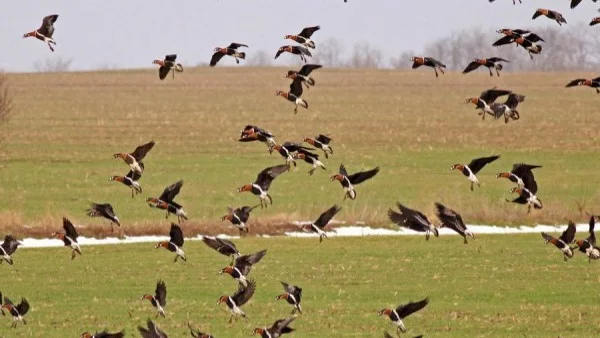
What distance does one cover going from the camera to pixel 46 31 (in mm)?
13383

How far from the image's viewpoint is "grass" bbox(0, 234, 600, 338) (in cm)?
2044

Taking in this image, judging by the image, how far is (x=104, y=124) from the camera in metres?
78.5

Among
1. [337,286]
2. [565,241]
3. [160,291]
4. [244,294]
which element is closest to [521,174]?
[565,241]

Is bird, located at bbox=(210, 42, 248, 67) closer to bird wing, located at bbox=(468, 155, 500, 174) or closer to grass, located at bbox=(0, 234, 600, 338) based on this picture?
bird wing, located at bbox=(468, 155, 500, 174)

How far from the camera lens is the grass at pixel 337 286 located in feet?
67.1

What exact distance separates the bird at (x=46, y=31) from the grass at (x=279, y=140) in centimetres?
2224

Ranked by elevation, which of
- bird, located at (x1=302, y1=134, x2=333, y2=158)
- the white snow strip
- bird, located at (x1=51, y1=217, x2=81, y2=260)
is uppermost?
bird, located at (x1=302, y1=134, x2=333, y2=158)

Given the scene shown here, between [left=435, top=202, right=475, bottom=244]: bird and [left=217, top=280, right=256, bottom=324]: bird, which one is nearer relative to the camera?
[left=435, top=202, right=475, bottom=244]: bird

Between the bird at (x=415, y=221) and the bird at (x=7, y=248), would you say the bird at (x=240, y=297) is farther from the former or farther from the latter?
the bird at (x=7, y=248)

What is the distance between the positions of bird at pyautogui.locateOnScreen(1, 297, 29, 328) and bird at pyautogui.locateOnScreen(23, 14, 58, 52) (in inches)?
151

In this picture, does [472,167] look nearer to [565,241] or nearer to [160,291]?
[565,241]

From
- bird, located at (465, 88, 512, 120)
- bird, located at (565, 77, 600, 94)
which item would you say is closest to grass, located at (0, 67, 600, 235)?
bird, located at (465, 88, 512, 120)

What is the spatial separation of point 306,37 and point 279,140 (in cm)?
5304

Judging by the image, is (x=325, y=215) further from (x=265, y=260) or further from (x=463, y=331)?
(x=265, y=260)
